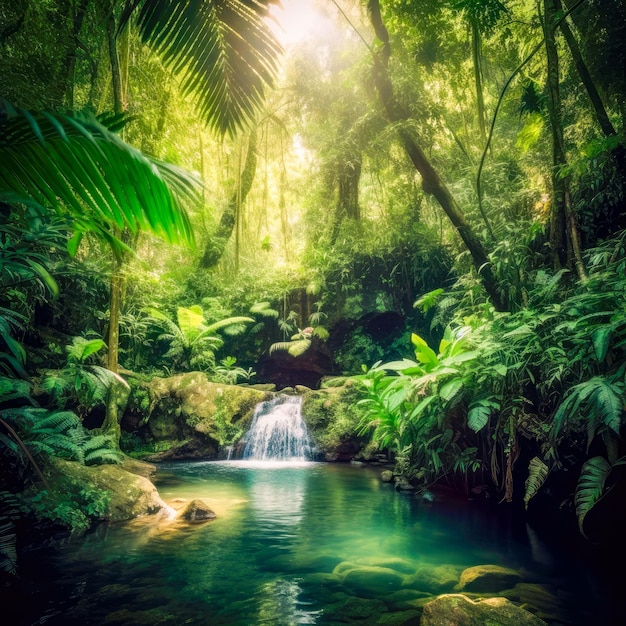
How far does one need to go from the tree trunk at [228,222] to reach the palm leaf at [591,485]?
11.5 meters

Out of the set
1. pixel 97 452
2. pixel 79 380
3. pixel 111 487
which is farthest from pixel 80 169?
pixel 79 380

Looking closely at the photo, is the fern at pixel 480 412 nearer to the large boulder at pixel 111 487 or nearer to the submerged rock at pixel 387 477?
the submerged rock at pixel 387 477

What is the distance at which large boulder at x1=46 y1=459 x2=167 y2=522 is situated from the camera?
13.9 ft

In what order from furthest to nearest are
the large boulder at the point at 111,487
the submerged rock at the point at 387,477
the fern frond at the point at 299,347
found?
the fern frond at the point at 299,347 < the submerged rock at the point at 387,477 < the large boulder at the point at 111,487

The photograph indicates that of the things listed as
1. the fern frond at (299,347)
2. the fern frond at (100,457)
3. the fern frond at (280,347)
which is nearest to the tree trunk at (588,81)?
the fern frond at (100,457)

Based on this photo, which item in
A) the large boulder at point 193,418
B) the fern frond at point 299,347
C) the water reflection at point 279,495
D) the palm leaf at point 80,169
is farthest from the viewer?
the fern frond at point 299,347

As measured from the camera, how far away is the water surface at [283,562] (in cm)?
252

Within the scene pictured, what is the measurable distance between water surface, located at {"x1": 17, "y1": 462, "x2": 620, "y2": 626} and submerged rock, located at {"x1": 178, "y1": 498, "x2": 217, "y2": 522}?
0.14m

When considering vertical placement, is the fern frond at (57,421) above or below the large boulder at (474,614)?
above

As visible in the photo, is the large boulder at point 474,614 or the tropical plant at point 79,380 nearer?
the large boulder at point 474,614

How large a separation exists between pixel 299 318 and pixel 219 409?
14.0 ft

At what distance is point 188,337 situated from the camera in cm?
1083

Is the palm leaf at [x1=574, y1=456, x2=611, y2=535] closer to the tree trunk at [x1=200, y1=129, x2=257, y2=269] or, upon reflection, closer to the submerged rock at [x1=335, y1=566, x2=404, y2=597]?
the submerged rock at [x1=335, y1=566, x2=404, y2=597]

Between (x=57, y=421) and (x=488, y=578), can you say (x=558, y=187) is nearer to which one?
(x=488, y=578)
